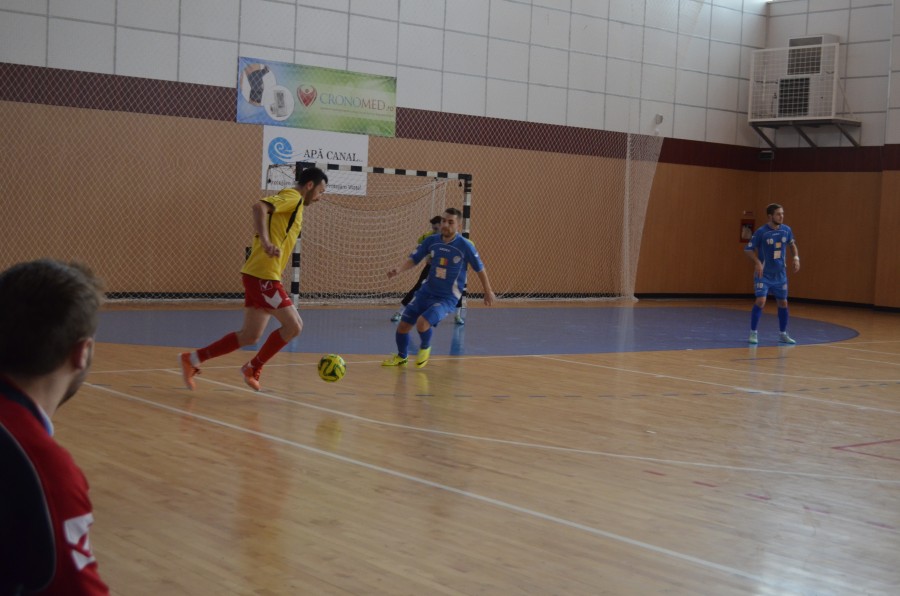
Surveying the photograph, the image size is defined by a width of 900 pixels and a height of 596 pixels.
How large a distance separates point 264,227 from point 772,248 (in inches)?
356

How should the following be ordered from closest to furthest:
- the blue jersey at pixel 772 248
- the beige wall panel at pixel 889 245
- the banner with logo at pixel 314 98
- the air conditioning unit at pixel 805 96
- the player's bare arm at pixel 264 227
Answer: the player's bare arm at pixel 264 227 < the blue jersey at pixel 772 248 < the banner with logo at pixel 314 98 < the beige wall panel at pixel 889 245 < the air conditioning unit at pixel 805 96

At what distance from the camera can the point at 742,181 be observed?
2569 centimetres

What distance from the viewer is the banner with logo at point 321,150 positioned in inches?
719

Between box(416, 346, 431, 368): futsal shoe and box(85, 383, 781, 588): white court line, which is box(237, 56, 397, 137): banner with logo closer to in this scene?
box(416, 346, 431, 368): futsal shoe

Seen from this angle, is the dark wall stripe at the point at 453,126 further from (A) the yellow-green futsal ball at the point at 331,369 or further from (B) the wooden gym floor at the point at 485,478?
(A) the yellow-green futsal ball at the point at 331,369

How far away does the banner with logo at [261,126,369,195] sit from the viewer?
59.9 feet

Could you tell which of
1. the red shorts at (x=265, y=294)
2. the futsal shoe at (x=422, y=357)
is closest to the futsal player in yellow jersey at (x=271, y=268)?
the red shorts at (x=265, y=294)

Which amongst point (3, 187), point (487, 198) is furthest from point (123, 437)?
point (487, 198)

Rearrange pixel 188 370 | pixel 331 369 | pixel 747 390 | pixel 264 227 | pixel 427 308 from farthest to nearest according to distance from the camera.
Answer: pixel 427 308, pixel 747 390, pixel 331 369, pixel 188 370, pixel 264 227

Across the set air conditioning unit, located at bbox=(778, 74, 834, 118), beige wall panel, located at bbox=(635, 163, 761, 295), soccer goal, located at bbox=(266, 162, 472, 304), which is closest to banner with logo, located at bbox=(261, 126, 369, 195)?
soccer goal, located at bbox=(266, 162, 472, 304)

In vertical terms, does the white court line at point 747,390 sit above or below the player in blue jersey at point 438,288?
below

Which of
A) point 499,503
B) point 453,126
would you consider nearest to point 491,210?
point 453,126

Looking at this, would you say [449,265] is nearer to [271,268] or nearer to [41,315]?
[271,268]

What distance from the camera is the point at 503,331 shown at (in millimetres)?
15031
